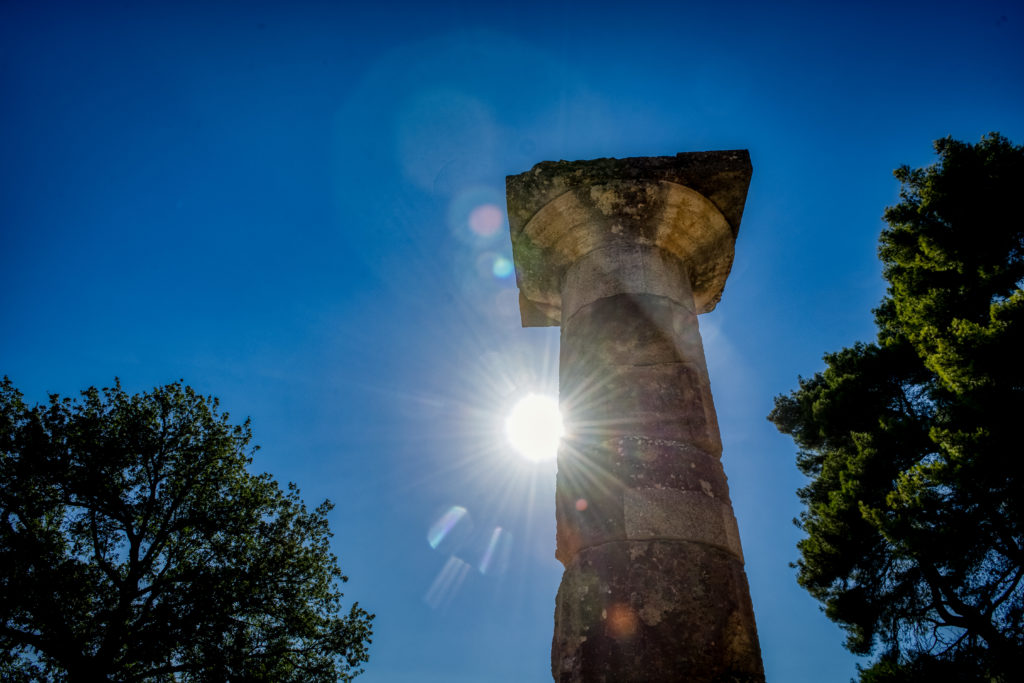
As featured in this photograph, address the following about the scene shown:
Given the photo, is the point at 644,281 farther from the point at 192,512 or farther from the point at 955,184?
the point at 192,512

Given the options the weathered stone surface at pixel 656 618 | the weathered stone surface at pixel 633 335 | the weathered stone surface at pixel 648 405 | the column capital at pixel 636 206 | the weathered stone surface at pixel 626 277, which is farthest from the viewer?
the column capital at pixel 636 206

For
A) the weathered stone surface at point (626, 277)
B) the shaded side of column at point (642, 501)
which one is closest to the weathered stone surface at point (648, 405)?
the shaded side of column at point (642, 501)

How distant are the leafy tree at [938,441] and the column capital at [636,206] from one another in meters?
6.72

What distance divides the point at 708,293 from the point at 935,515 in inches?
309

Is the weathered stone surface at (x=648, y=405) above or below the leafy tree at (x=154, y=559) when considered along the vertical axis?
below

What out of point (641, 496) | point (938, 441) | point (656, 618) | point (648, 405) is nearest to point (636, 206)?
point (648, 405)

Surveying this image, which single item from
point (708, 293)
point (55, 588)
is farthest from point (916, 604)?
point (55, 588)

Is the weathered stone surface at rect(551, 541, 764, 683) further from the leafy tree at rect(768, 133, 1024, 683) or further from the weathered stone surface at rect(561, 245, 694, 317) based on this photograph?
the leafy tree at rect(768, 133, 1024, 683)

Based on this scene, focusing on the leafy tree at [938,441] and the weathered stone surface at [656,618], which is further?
the leafy tree at [938,441]

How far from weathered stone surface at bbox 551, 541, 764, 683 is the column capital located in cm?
159

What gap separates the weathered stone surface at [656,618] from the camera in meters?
1.70

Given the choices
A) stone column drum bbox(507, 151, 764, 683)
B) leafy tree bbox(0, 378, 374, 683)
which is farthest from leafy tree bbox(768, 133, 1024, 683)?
leafy tree bbox(0, 378, 374, 683)

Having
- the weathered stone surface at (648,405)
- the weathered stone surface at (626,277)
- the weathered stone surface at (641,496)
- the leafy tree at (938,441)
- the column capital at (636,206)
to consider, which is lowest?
the weathered stone surface at (641,496)

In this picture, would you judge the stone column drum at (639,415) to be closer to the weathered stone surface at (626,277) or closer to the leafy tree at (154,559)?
the weathered stone surface at (626,277)
